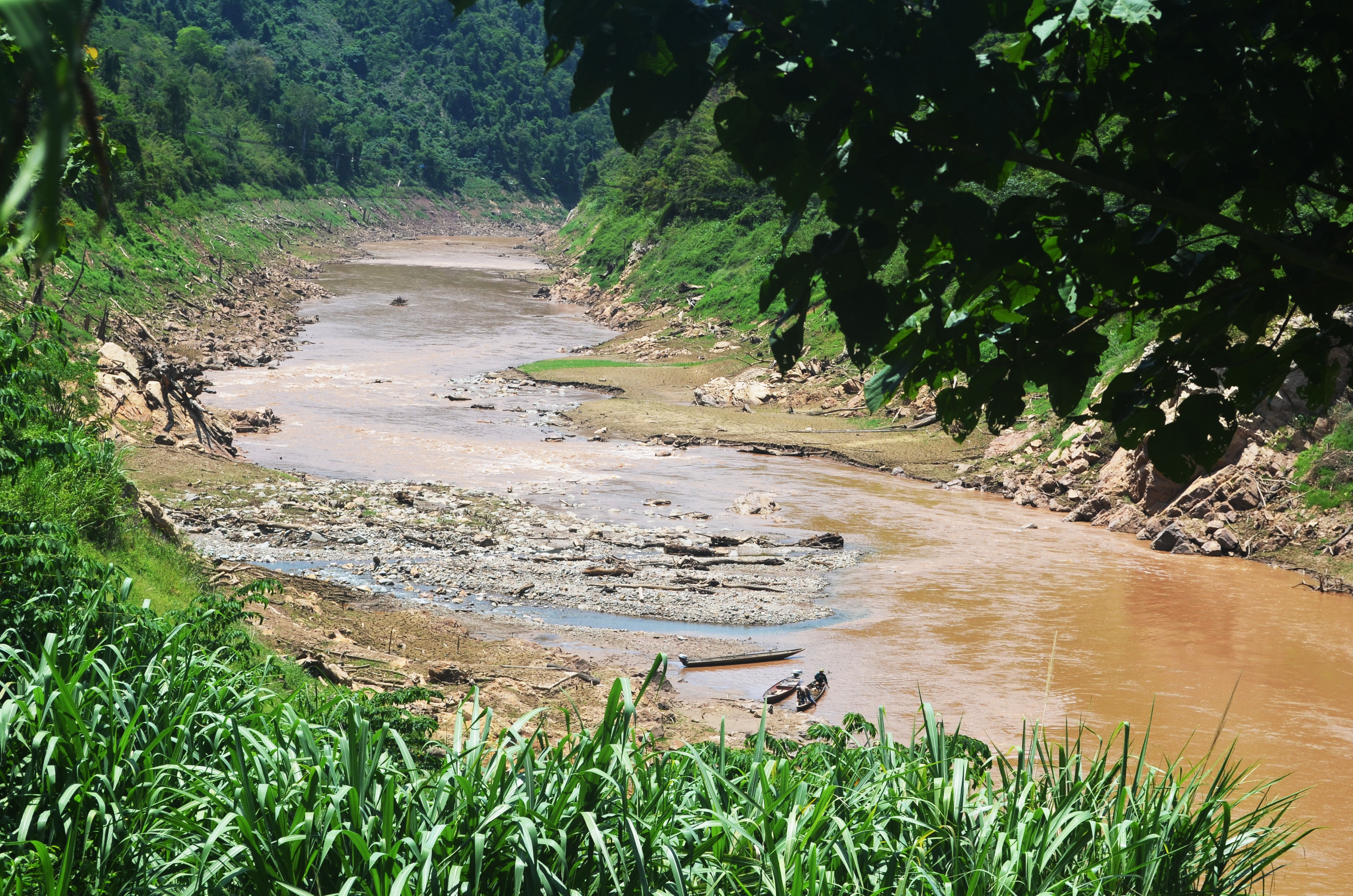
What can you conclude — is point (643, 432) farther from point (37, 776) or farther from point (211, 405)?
point (37, 776)

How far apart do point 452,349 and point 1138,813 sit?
35.5 m

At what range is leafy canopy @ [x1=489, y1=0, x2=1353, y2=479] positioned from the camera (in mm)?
2340

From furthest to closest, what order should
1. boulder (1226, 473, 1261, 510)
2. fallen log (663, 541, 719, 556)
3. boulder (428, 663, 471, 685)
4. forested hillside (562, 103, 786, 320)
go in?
forested hillside (562, 103, 786, 320), boulder (1226, 473, 1261, 510), fallen log (663, 541, 719, 556), boulder (428, 663, 471, 685)

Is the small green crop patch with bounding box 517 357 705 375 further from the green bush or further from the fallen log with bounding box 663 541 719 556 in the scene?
the green bush

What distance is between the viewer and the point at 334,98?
11650 centimetres

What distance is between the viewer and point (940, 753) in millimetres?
4961

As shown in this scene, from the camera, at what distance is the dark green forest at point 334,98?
63312 mm

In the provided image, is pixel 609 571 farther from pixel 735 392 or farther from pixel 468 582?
pixel 735 392

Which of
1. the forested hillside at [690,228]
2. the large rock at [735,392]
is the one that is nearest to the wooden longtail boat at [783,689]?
the large rock at [735,392]

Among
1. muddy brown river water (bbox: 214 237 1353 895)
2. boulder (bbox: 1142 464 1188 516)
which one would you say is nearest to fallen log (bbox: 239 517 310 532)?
muddy brown river water (bbox: 214 237 1353 895)

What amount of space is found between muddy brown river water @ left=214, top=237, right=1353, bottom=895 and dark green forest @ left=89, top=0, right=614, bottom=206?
1758 cm

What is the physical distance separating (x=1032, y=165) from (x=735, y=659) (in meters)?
10.1

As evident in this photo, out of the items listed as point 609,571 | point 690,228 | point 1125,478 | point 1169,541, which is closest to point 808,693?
point 609,571

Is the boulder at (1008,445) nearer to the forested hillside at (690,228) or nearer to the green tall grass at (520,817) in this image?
the forested hillside at (690,228)
